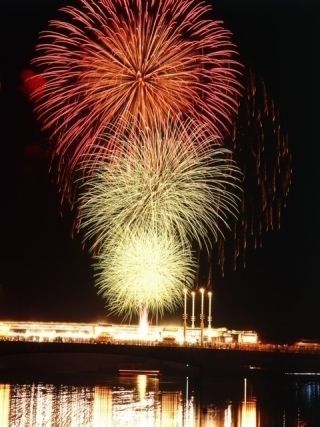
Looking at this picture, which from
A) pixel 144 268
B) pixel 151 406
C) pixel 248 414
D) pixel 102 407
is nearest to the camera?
pixel 248 414

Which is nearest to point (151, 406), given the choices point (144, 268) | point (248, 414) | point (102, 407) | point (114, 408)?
point (114, 408)

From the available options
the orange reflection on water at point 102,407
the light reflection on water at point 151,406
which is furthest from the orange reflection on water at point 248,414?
the orange reflection on water at point 102,407

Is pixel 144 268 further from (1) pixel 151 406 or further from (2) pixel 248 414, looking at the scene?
(2) pixel 248 414

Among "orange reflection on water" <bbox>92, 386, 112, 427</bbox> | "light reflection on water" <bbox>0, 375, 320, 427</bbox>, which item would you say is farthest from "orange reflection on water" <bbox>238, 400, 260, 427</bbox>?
"orange reflection on water" <bbox>92, 386, 112, 427</bbox>

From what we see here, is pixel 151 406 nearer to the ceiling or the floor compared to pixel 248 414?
nearer to the ceiling

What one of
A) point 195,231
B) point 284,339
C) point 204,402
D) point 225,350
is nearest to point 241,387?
point 225,350

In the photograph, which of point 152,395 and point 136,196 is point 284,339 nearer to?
point 152,395

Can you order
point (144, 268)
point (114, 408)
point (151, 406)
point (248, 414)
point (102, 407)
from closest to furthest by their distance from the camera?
point (248, 414) < point (114, 408) < point (102, 407) < point (151, 406) < point (144, 268)

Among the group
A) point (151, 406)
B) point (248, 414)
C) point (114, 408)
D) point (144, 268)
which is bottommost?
point (248, 414)

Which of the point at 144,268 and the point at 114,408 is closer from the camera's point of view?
the point at 114,408
